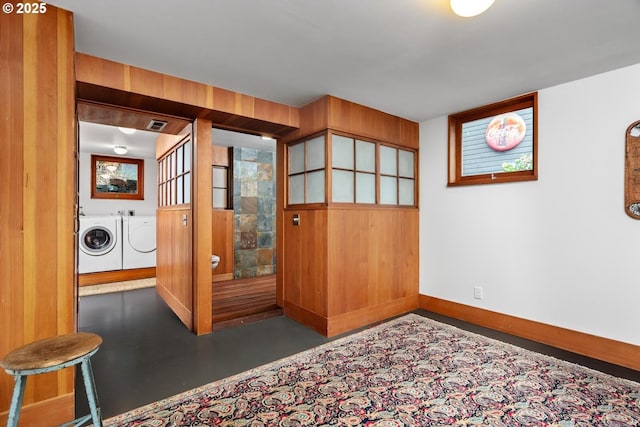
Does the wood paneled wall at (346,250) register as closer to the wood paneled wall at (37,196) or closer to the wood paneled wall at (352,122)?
→ the wood paneled wall at (352,122)

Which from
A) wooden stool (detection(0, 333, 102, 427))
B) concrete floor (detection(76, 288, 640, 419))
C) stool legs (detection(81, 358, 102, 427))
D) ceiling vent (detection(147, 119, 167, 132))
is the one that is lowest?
concrete floor (detection(76, 288, 640, 419))

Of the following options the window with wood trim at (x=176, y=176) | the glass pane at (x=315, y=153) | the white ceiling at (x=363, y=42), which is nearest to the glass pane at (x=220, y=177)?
the window with wood trim at (x=176, y=176)

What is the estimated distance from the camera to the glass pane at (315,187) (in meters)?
3.06

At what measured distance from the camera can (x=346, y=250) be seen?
3.07m

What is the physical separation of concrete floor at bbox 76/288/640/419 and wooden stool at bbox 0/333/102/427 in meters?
0.64

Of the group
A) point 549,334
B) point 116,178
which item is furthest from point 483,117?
point 116,178

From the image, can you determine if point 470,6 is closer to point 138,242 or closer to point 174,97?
point 174,97

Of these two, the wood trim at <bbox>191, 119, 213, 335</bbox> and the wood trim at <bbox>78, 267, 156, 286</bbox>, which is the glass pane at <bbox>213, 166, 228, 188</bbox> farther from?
the wood trim at <bbox>191, 119, 213, 335</bbox>

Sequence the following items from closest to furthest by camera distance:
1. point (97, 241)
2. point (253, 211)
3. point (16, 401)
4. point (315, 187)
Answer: point (16, 401), point (315, 187), point (97, 241), point (253, 211)

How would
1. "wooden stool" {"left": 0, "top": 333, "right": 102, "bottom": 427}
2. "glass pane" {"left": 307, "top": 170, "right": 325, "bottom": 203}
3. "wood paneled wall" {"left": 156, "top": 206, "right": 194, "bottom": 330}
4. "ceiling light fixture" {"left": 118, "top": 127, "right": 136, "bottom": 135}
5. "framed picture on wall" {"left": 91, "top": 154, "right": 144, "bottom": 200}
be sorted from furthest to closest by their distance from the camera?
"framed picture on wall" {"left": 91, "top": 154, "right": 144, "bottom": 200} → "ceiling light fixture" {"left": 118, "top": 127, "right": 136, "bottom": 135} → "wood paneled wall" {"left": 156, "top": 206, "right": 194, "bottom": 330} → "glass pane" {"left": 307, "top": 170, "right": 325, "bottom": 203} → "wooden stool" {"left": 0, "top": 333, "right": 102, "bottom": 427}

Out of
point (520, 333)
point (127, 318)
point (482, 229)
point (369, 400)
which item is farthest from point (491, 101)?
point (127, 318)

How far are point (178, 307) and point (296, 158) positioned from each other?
2.17 metres

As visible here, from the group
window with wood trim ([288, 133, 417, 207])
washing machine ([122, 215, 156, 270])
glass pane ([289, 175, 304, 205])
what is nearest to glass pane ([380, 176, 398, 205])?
window with wood trim ([288, 133, 417, 207])

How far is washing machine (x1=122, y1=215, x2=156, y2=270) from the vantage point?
17.2 ft
